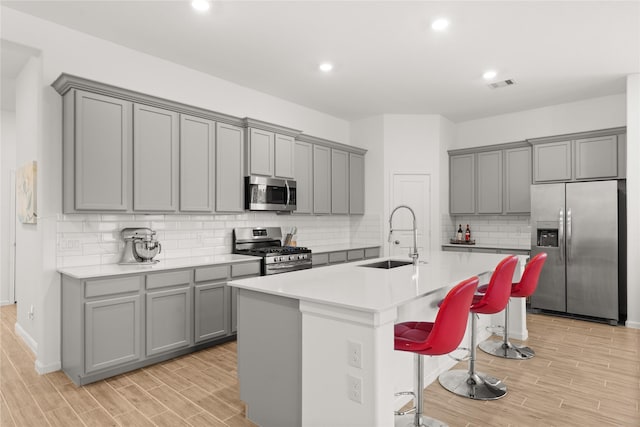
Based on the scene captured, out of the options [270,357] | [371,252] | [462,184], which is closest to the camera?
[270,357]

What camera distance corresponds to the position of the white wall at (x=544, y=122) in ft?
17.7

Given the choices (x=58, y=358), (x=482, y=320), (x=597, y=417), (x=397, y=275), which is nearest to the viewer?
(x=597, y=417)

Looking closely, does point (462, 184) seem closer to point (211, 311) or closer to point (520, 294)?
point (520, 294)

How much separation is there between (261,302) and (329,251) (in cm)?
308

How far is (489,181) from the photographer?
20.4 ft

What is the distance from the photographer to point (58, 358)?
338 cm

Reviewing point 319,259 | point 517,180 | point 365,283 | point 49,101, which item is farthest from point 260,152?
point 517,180

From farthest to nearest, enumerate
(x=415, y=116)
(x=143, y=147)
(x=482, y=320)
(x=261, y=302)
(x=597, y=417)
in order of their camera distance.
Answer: (x=415, y=116) < (x=482, y=320) < (x=143, y=147) < (x=597, y=417) < (x=261, y=302)

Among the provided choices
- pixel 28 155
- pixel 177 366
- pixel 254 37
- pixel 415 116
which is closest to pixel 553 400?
pixel 177 366

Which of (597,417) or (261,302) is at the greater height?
(261,302)

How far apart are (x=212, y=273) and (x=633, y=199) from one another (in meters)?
5.07

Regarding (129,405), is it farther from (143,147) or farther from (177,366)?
(143,147)

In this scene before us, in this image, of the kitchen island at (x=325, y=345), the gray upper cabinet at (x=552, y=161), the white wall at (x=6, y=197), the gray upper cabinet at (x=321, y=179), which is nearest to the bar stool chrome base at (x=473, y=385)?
the kitchen island at (x=325, y=345)

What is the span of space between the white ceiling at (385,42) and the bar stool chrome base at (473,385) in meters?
3.09
